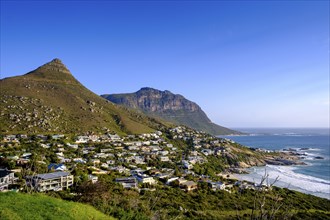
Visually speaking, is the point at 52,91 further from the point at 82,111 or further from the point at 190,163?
the point at 190,163

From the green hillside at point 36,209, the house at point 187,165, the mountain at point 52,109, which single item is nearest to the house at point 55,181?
the green hillside at point 36,209

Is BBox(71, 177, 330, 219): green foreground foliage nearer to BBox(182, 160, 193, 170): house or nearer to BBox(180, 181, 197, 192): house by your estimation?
BBox(180, 181, 197, 192): house

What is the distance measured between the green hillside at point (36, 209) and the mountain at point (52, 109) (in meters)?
69.8

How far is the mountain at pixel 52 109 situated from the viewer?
8031 centimetres

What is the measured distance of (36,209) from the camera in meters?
10.4

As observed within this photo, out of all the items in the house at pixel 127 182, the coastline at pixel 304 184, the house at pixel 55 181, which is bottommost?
the coastline at pixel 304 184

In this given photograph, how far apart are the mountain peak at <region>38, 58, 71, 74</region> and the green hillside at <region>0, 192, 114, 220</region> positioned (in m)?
139

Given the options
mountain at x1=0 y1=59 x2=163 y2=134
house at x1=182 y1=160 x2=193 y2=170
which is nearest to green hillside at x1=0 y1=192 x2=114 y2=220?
house at x1=182 y1=160 x2=193 y2=170

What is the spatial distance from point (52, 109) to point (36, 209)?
286 feet

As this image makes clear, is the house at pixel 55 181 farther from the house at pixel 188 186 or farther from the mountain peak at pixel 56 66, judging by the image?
the mountain peak at pixel 56 66

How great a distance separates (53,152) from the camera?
60469mm

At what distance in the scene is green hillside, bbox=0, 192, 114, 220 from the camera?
9.65m

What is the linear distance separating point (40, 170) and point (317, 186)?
54.4 m

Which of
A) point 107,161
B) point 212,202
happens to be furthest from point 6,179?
point 107,161
